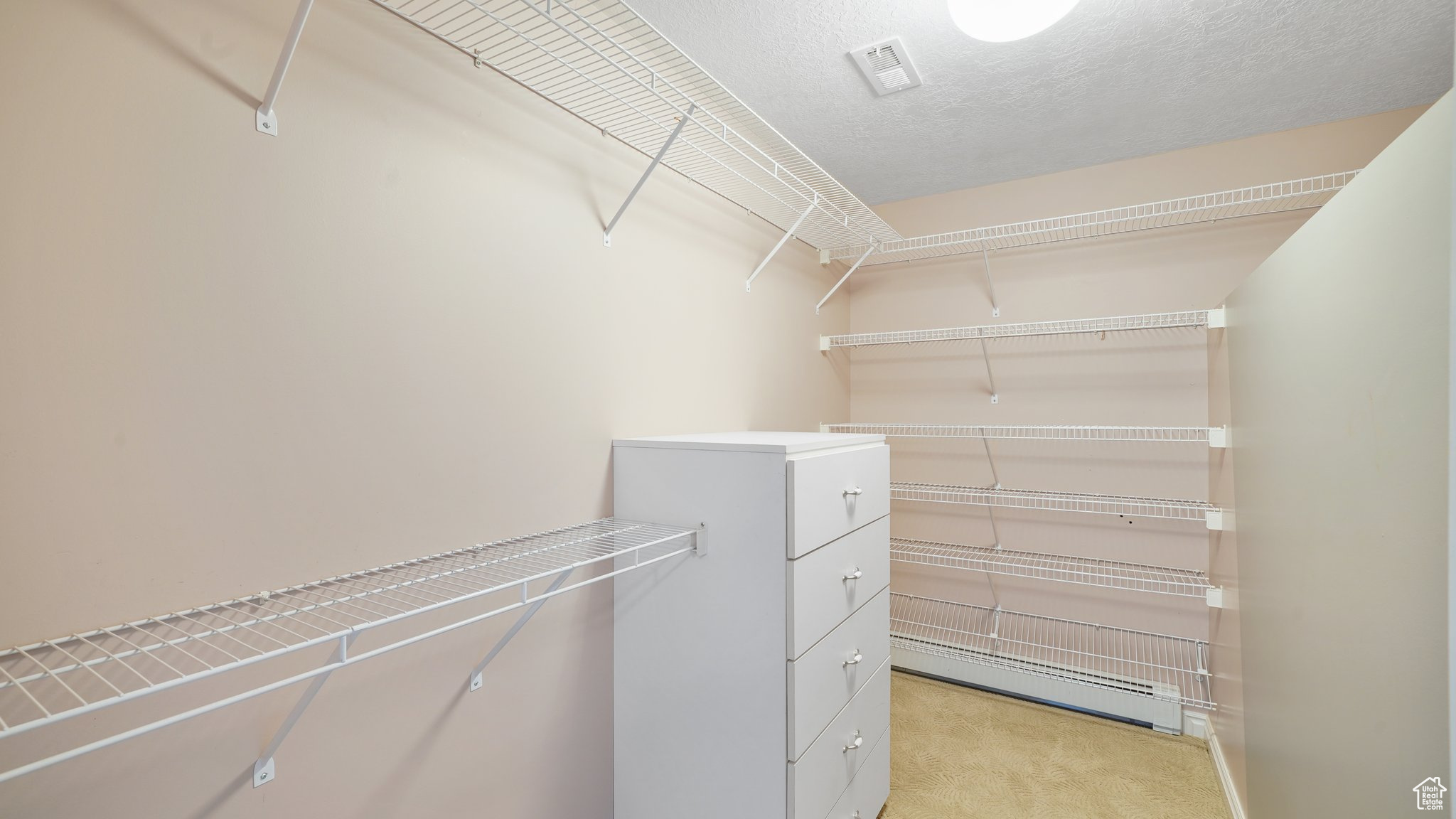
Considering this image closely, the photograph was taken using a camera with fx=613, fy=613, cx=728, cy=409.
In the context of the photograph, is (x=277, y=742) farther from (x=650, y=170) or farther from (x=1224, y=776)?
(x=1224, y=776)

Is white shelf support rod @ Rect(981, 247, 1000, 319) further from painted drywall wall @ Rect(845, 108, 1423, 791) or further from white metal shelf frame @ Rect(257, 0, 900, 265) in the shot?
white metal shelf frame @ Rect(257, 0, 900, 265)

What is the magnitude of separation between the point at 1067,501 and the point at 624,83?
2.24 m

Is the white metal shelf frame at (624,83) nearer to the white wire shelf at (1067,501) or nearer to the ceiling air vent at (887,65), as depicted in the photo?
the ceiling air vent at (887,65)

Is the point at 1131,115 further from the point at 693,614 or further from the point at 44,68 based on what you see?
the point at 44,68

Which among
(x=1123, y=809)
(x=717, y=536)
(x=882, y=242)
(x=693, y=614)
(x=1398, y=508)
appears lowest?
(x=1123, y=809)

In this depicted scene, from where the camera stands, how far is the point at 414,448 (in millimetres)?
1204

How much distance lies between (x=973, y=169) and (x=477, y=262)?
2.22 metres

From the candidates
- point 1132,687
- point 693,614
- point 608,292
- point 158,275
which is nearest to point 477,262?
point 608,292

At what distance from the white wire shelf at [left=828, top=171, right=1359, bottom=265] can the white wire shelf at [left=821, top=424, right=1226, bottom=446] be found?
2.57 ft

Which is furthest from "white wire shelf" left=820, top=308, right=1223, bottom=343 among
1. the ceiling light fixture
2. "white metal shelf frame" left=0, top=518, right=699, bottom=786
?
"white metal shelf frame" left=0, top=518, right=699, bottom=786

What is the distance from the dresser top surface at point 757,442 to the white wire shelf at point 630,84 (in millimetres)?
743

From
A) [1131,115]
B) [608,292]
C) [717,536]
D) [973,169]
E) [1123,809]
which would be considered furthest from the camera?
A: [973,169]

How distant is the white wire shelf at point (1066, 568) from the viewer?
2348mm

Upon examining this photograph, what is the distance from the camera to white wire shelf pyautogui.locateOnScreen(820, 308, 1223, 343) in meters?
2.25
